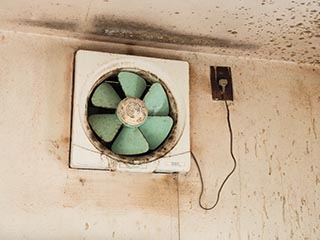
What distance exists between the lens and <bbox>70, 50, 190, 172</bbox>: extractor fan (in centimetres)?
230

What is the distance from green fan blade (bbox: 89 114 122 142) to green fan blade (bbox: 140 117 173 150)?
13cm

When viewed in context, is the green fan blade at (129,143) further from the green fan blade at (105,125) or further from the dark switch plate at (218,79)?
the dark switch plate at (218,79)

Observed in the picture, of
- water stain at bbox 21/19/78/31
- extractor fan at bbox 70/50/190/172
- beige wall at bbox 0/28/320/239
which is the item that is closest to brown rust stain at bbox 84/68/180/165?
extractor fan at bbox 70/50/190/172

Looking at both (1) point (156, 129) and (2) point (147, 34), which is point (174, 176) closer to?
(1) point (156, 129)

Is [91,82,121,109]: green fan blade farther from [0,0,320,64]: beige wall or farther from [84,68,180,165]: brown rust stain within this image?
[0,0,320,64]: beige wall

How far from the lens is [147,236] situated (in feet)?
7.63

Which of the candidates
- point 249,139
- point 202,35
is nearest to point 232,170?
point 249,139

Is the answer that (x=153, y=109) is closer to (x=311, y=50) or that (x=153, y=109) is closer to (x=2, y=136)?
(x=2, y=136)

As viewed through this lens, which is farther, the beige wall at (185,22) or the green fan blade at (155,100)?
the green fan blade at (155,100)

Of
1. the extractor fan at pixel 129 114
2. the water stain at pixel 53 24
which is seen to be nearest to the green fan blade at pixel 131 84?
the extractor fan at pixel 129 114

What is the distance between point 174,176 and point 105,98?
1.51 feet

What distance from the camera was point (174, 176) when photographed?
2449mm

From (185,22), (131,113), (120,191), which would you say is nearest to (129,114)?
(131,113)

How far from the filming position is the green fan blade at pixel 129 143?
7.70 feet
